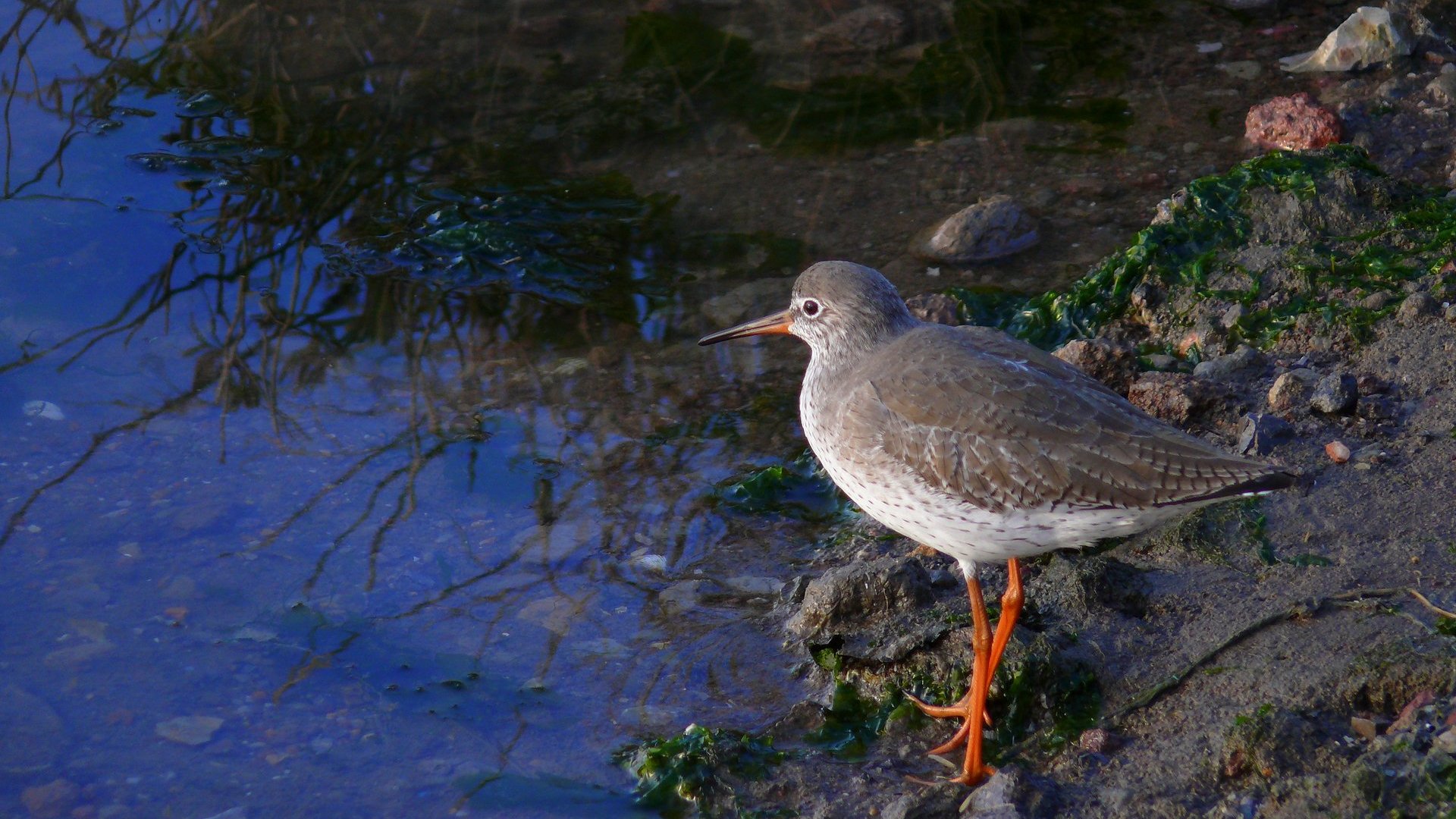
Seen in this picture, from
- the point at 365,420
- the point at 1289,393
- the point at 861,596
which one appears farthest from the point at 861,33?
the point at 861,596

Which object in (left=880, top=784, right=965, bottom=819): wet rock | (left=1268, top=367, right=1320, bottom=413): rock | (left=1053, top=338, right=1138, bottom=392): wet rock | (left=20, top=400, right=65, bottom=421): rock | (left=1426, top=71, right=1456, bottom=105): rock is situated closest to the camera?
(left=880, top=784, right=965, bottom=819): wet rock

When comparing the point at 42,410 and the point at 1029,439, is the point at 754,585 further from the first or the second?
the point at 42,410

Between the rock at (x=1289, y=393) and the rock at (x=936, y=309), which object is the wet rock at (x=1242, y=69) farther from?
the rock at (x=1289, y=393)

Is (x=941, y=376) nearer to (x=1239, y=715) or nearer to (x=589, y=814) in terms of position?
(x=1239, y=715)

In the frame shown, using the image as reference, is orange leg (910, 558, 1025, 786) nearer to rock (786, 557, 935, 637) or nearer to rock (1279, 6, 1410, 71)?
rock (786, 557, 935, 637)

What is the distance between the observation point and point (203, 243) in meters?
7.61

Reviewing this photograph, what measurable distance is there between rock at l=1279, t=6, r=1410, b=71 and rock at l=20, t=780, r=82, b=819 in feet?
26.6

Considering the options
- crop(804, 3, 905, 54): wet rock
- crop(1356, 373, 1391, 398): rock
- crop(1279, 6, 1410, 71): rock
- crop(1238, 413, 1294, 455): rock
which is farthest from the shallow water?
crop(1356, 373, 1391, 398): rock

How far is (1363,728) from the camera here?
Result: 144 inches

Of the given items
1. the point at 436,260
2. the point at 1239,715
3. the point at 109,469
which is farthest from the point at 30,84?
the point at 1239,715

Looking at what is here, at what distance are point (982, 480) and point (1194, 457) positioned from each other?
650mm

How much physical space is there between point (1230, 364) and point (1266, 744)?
2383 mm

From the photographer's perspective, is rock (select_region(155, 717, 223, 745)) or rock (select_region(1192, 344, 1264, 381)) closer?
rock (select_region(155, 717, 223, 745))

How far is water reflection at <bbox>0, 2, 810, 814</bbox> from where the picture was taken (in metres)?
4.71
